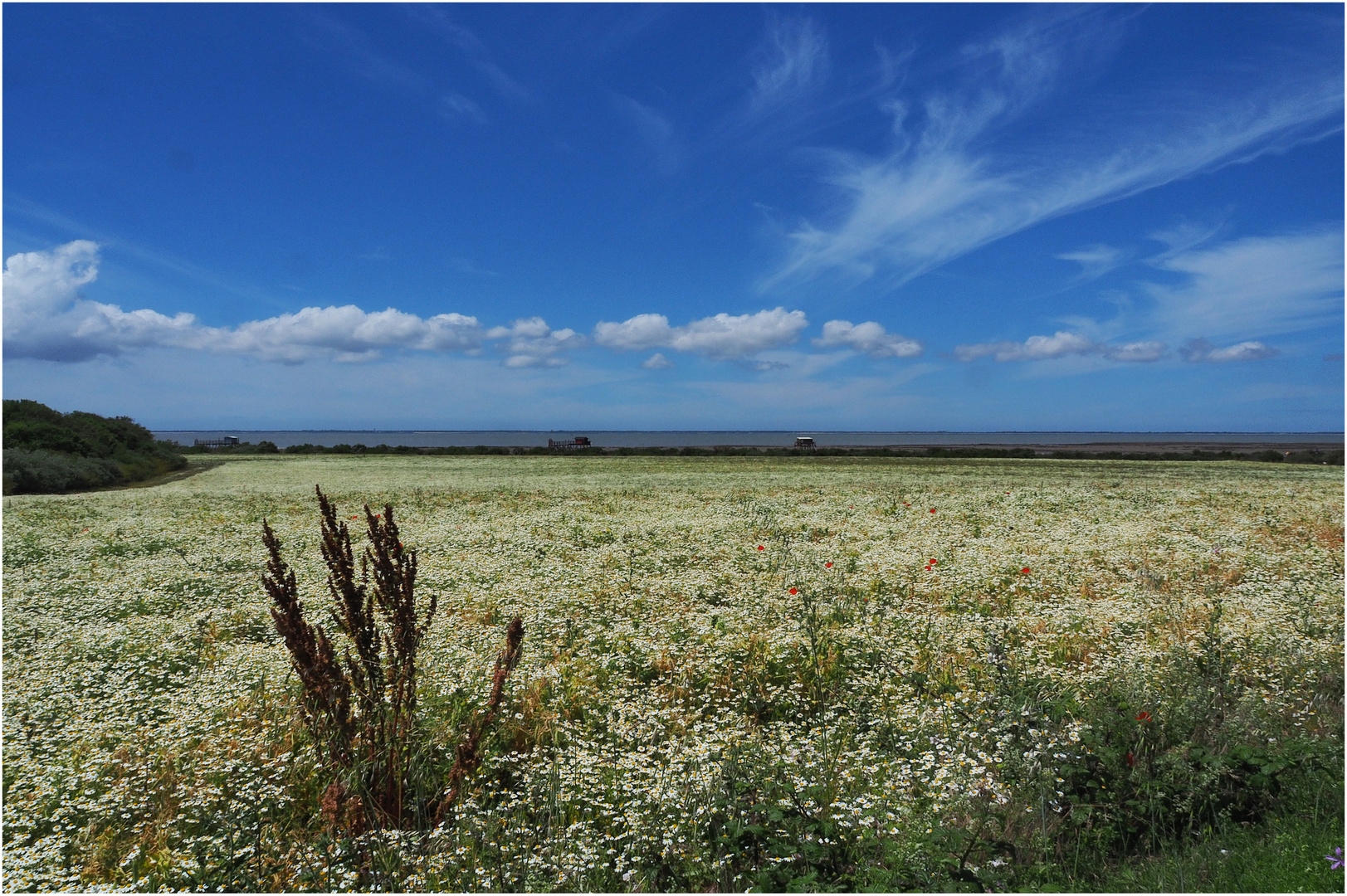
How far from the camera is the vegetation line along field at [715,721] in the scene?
4.06 m

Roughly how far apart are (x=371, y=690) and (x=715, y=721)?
110 inches

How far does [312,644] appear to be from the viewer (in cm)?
432

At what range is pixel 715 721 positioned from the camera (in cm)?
581

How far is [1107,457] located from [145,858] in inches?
2652

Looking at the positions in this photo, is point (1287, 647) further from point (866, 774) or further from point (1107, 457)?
point (1107, 457)

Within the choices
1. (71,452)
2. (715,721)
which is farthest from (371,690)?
(71,452)

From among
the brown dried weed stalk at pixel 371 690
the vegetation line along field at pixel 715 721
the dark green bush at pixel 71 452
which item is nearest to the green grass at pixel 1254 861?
the vegetation line along field at pixel 715 721

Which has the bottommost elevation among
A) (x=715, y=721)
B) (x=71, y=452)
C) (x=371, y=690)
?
(x=715, y=721)

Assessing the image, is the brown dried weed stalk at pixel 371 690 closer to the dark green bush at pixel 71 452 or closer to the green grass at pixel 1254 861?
the green grass at pixel 1254 861

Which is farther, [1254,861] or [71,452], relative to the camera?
[71,452]

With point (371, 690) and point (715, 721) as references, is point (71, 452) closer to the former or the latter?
point (371, 690)

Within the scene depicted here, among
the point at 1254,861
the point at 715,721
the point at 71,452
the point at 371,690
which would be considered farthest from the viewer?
the point at 71,452

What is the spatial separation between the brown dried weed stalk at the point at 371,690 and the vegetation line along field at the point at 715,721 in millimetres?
74

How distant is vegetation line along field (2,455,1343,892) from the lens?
160 inches
